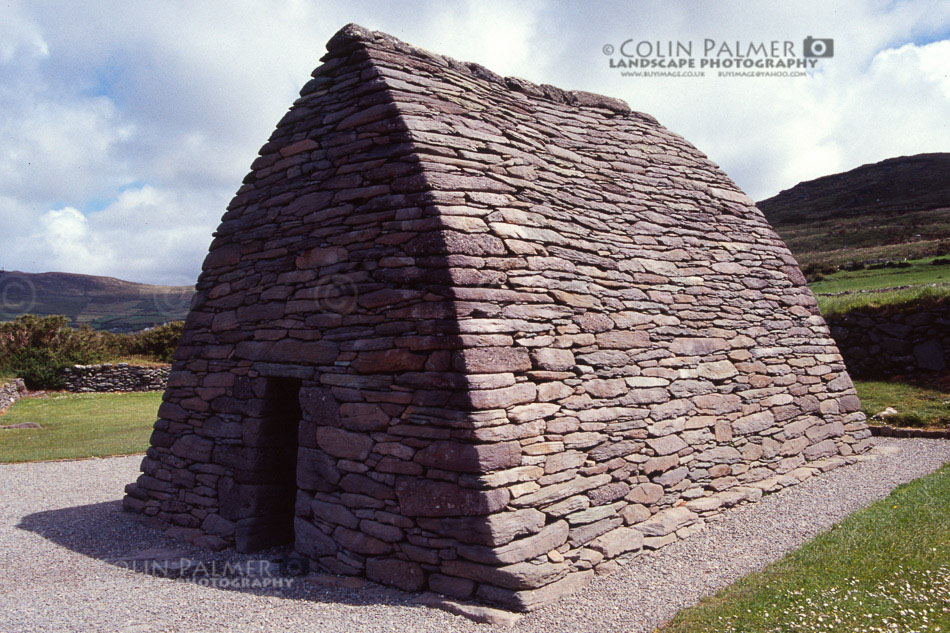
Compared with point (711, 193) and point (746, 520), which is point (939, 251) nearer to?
point (711, 193)

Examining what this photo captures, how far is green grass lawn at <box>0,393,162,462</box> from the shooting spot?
504 inches

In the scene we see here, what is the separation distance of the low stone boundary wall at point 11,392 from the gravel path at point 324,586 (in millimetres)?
13086

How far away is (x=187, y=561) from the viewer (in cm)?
610

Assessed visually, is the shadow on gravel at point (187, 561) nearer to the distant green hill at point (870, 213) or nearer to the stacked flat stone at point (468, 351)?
the stacked flat stone at point (468, 351)

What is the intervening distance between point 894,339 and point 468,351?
43.9 feet

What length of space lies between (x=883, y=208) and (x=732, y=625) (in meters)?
65.4

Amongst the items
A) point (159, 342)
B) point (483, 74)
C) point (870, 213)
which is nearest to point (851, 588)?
point (483, 74)

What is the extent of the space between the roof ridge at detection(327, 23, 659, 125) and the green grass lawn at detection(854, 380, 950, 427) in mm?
7496

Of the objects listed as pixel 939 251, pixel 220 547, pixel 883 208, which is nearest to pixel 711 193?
pixel 220 547

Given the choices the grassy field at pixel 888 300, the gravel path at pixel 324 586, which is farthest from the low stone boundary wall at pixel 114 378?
the grassy field at pixel 888 300

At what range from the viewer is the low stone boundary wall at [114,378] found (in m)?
22.2

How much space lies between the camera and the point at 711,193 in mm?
8648

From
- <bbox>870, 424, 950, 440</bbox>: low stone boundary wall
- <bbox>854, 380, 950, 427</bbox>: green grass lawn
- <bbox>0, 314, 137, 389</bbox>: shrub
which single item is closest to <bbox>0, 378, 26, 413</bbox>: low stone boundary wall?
<bbox>0, 314, 137, 389</bbox>: shrub

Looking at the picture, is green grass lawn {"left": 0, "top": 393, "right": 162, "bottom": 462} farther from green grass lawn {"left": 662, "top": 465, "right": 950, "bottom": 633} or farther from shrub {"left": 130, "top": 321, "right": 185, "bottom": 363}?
green grass lawn {"left": 662, "top": 465, "right": 950, "bottom": 633}
